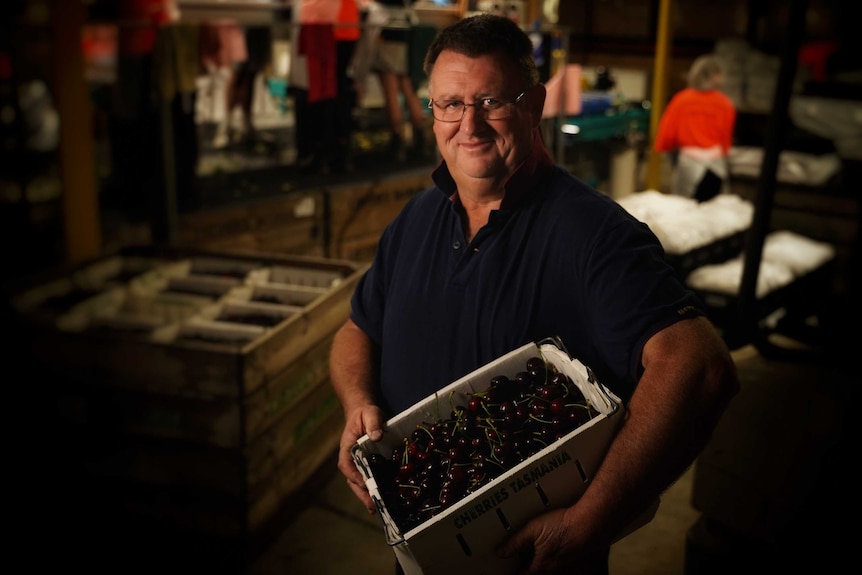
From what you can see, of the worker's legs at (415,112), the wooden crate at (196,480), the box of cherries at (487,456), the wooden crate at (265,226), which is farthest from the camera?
the worker's legs at (415,112)

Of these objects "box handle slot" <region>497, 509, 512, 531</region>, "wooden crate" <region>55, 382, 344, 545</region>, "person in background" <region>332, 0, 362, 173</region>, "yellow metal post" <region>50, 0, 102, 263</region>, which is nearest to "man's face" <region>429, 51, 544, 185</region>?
"box handle slot" <region>497, 509, 512, 531</region>

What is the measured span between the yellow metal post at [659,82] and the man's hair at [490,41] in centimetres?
630

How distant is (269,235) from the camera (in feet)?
17.6

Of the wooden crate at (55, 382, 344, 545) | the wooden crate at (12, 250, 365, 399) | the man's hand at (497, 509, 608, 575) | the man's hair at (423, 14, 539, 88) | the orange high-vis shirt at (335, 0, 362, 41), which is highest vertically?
the orange high-vis shirt at (335, 0, 362, 41)

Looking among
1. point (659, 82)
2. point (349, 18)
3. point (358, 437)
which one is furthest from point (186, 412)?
point (659, 82)

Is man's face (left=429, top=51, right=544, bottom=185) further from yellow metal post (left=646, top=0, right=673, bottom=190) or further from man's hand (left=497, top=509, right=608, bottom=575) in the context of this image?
yellow metal post (left=646, top=0, right=673, bottom=190)

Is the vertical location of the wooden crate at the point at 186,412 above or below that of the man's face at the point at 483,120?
below

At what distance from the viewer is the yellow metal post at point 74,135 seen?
4.04m

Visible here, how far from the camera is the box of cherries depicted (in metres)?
1.48

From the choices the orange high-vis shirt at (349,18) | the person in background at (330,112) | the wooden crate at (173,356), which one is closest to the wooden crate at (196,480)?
the wooden crate at (173,356)

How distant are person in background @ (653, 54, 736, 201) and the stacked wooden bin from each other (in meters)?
4.32

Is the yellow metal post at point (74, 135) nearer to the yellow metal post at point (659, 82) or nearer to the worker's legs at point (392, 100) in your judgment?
the worker's legs at point (392, 100)

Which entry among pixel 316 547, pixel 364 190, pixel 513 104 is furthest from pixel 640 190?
pixel 513 104

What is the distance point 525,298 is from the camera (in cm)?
168
